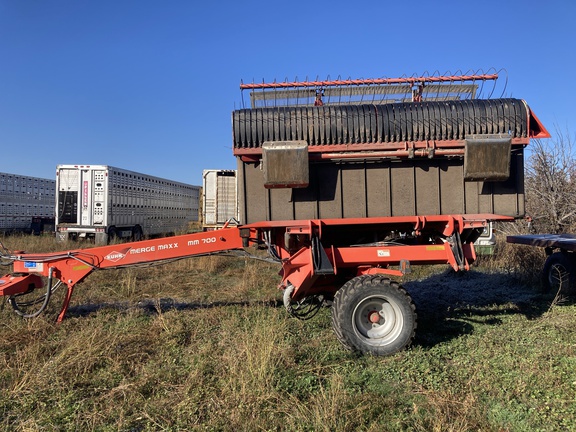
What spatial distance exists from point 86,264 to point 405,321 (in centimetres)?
412

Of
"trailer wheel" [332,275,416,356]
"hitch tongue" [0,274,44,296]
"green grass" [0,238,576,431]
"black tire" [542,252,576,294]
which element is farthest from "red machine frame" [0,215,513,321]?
"black tire" [542,252,576,294]

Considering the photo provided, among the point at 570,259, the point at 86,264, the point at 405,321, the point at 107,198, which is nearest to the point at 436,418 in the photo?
the point at 405,321

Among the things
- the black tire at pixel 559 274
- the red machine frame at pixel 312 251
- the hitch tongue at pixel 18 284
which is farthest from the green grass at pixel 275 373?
the black tire at pixel 559 274

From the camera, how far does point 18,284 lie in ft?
17.5

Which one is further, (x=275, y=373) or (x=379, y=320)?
(x=379, y=320)

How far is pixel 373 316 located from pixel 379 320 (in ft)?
0.33

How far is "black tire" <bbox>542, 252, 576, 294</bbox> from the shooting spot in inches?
283

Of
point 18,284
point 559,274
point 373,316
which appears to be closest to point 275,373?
point 373,316

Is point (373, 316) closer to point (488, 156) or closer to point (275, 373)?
point (275, 373)

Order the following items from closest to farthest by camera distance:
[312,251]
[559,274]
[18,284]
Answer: [312,251] → [18,284] → [559,274]

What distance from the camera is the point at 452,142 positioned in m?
4.77

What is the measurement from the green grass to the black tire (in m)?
1.05

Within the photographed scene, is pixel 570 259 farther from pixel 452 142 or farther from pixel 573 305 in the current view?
pixel 452 142

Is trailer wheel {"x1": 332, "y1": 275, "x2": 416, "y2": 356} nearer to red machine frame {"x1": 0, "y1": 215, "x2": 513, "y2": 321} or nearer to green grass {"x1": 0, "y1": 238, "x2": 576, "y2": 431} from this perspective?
green grass {"x1": 0, "y1": 238, "x2": 576, "y2": 431}
